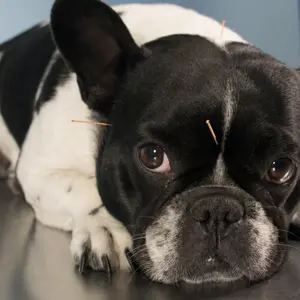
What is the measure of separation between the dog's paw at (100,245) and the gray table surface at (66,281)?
0.11ft

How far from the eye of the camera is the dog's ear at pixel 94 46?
2.08m

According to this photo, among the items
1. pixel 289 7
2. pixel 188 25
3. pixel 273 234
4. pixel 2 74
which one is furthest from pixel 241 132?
pixel 289 7

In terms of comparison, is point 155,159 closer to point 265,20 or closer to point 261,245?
point 261,245

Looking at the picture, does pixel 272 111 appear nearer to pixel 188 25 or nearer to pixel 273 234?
pixel 273 234

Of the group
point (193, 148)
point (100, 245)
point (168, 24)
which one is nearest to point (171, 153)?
point (193, 148)

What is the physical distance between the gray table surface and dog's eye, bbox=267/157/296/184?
249 mm

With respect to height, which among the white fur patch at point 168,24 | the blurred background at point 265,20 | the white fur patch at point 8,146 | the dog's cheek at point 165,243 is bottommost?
the blurred background at point 265,20

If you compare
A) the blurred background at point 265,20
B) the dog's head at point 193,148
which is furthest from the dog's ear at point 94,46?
the blurred background at point 265,20

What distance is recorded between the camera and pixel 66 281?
6.09 ft

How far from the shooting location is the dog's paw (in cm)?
195

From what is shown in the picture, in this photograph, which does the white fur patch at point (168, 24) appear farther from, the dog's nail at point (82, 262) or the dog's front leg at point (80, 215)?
the dog's nail at point (82, 262)

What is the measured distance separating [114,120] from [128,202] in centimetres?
27

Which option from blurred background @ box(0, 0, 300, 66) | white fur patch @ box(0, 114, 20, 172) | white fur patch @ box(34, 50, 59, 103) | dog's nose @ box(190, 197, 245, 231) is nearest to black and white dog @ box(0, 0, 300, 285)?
dog's nose @ box(190, 197, 245, 231)

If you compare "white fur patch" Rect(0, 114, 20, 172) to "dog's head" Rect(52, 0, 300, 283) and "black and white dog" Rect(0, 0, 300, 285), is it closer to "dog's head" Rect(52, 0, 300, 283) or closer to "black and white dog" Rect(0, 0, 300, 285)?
"black and white dog" Rect(0, 0, 300, 285)
